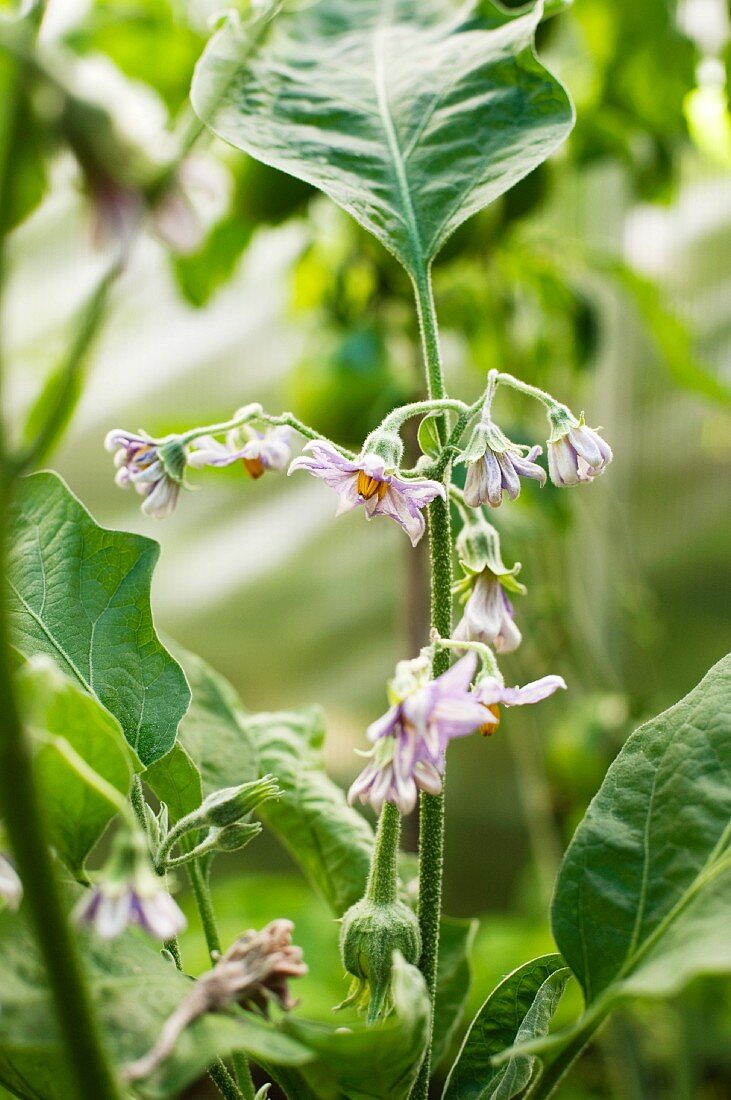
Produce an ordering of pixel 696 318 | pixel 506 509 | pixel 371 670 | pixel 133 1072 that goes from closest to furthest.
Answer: pixel 133 1072 → pixel 506 509 → pixel 696 318 → pixel 371 670

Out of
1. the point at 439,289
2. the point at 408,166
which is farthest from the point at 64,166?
the point at 439,289

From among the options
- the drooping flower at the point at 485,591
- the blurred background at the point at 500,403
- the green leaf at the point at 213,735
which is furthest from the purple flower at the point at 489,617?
the blurred background at the point at 500,403

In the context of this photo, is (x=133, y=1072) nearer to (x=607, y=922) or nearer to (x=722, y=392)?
(x=607, y=922)

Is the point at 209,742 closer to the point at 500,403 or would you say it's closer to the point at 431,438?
the point at 431,438

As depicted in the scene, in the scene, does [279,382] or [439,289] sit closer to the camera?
[439,289]

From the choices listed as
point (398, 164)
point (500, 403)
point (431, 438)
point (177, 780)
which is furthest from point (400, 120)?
point (500, 403)

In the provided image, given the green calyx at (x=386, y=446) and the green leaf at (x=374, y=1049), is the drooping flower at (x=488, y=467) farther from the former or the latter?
the green leaf at (x=374, y=1049)

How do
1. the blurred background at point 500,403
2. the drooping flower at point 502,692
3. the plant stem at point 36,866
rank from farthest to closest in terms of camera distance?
the blurred background at point 500,403 < the drooping flower at point 502,692 < the plant stem at point 36,866
